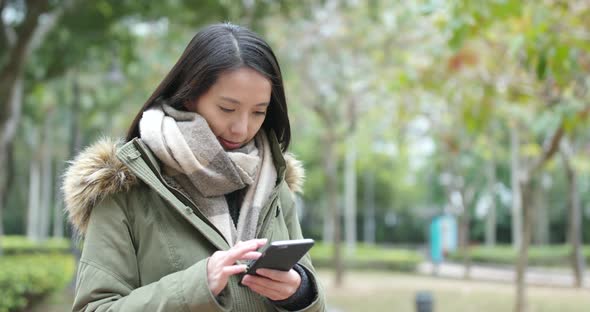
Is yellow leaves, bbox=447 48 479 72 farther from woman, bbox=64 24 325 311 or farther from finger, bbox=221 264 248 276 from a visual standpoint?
finger, bbox=221 264 248 276

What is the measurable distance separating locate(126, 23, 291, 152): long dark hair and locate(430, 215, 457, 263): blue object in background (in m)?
22.4

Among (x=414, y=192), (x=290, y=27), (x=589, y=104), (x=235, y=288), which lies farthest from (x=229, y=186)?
(x=414, y=192)

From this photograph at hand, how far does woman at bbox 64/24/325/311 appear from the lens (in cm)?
139

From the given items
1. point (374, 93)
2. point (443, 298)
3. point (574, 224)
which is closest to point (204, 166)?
point (443, 298)

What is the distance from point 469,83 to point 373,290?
24.2 feet

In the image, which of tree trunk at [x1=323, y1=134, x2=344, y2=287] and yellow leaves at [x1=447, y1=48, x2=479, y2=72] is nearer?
yellow leaves at [x1=447, y1=48, x2=479, y2=72]

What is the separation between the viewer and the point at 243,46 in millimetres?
1553

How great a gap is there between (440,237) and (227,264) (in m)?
24.7

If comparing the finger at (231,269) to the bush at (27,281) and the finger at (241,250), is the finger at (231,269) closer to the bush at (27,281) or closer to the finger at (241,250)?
the finger at (241,250)

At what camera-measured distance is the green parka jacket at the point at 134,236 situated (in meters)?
1.39

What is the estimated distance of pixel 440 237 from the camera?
82.8 ft

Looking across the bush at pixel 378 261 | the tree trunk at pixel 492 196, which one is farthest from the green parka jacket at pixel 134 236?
the tree trunk at pixel 492 196

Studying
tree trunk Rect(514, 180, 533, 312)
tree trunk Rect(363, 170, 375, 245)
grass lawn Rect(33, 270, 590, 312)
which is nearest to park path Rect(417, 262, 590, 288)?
grass lawn Rect(33, 270, 590, 312)

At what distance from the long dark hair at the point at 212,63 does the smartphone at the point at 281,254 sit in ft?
1.44
